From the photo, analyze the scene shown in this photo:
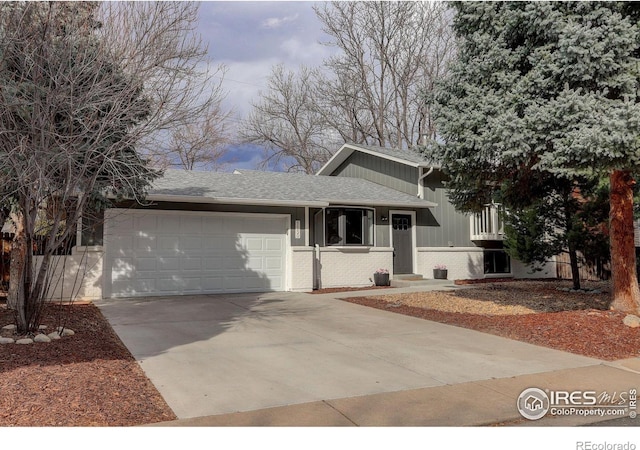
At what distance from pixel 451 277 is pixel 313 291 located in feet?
16.8

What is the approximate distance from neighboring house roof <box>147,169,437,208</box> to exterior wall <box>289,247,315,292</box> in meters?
1.33

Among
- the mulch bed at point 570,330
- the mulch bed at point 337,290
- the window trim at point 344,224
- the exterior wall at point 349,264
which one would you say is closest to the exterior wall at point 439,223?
the exterior wall at point 349,264

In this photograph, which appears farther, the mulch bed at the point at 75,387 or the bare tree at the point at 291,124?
the bare tree at the point at 291,124

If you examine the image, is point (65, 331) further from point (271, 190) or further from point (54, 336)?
point (271, 190)

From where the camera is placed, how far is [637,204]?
12148 millimetres

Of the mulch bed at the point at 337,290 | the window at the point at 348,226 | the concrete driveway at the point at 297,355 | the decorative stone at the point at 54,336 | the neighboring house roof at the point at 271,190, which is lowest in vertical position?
the concrete driveway at the point at 297,355

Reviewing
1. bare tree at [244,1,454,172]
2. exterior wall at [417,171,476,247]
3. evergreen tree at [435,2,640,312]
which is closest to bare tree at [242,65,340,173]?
bare tree at [244,1,454,172]

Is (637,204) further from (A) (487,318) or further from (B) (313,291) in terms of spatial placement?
(B) (313,291)

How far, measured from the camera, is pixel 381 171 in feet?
58.4

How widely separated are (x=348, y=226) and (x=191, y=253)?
4.69m

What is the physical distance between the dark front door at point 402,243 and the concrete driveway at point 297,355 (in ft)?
19.6

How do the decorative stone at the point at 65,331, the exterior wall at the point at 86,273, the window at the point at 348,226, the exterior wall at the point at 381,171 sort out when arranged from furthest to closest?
1. the exterior wall at the point at 381,171
2. the window at the point at 348,226
3. the exterior wall at the point at 86,273
4. the decorative stone at the point at 65,331

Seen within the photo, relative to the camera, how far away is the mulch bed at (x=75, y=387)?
3965 mm

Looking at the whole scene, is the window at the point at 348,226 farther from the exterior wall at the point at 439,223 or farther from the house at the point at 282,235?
the exterior wall at the point at 439,223
